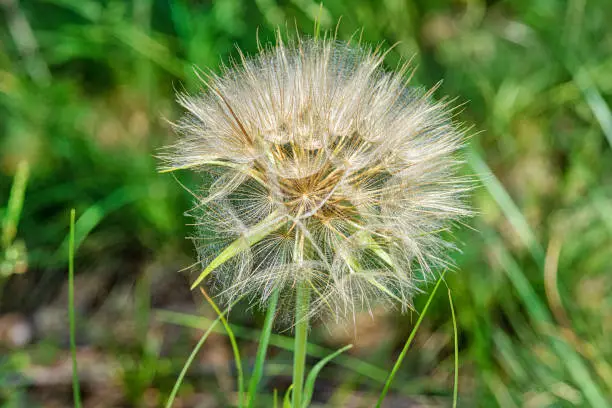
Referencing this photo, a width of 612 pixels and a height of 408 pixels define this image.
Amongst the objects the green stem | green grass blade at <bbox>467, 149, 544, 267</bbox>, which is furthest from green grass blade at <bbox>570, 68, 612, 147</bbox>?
the green stem

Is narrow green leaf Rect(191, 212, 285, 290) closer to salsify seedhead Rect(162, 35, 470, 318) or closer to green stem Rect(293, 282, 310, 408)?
salsify seedhead Rect(162, 35, 470, 318)

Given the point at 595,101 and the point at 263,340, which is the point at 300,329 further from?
the point at 595,101

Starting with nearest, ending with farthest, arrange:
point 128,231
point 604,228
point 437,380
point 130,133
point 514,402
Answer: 1. point 514,402
2. point 437,380
3. point 604,228
4. point 128,231
5. point 130,133

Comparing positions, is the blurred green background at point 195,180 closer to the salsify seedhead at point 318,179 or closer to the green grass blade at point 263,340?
the salsify seedhead at point 318,179

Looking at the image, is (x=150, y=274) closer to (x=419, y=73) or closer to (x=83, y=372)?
(x=83, y=372)

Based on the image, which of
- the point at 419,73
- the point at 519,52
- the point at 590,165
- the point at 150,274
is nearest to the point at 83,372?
the point at 150,274

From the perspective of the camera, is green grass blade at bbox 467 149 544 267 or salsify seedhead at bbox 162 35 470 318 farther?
green grass blade at bbox 467 149 544 267

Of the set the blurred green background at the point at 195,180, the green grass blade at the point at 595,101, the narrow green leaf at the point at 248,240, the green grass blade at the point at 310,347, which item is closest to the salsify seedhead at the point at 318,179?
the narrow green leaf at the point at 248,240
